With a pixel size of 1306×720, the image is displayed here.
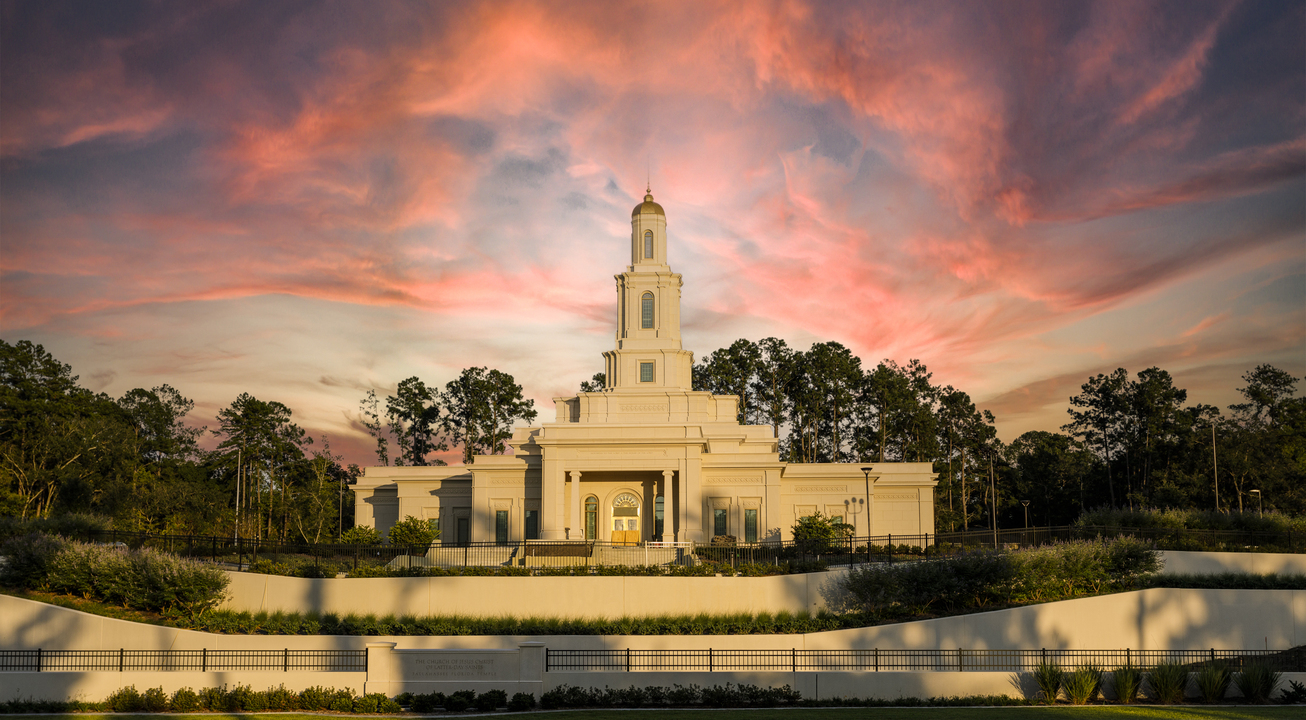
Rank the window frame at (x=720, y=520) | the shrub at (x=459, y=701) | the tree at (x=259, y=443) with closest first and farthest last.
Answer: the shrub at (x=459, y=701)
the window frame at (x=720, y=520)
the tree at (x=259, y=443)

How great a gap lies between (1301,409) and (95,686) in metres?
78.8

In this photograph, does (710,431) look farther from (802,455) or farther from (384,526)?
(802,455)

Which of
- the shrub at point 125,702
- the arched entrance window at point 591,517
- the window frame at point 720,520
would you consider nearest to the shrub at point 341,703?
the shrub at point 125,702

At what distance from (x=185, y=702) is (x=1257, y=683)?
25237 millimetres

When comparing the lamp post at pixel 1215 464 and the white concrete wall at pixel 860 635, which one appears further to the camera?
the lamp post at pixel 1215 464

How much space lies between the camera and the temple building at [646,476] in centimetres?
4450

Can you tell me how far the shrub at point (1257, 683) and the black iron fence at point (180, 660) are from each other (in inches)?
837

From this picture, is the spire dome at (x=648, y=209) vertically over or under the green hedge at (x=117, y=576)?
over

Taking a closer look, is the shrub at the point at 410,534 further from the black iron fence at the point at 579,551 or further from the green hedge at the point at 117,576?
the green hedge at the point at 117,576

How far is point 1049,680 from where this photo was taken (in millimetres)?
22203

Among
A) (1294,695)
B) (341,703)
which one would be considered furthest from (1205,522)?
(341,703)

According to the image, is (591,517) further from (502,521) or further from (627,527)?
(502,521)

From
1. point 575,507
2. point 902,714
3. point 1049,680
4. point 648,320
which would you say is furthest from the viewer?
point 648,320

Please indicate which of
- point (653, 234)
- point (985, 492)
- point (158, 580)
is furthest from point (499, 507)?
point (985, 492)
